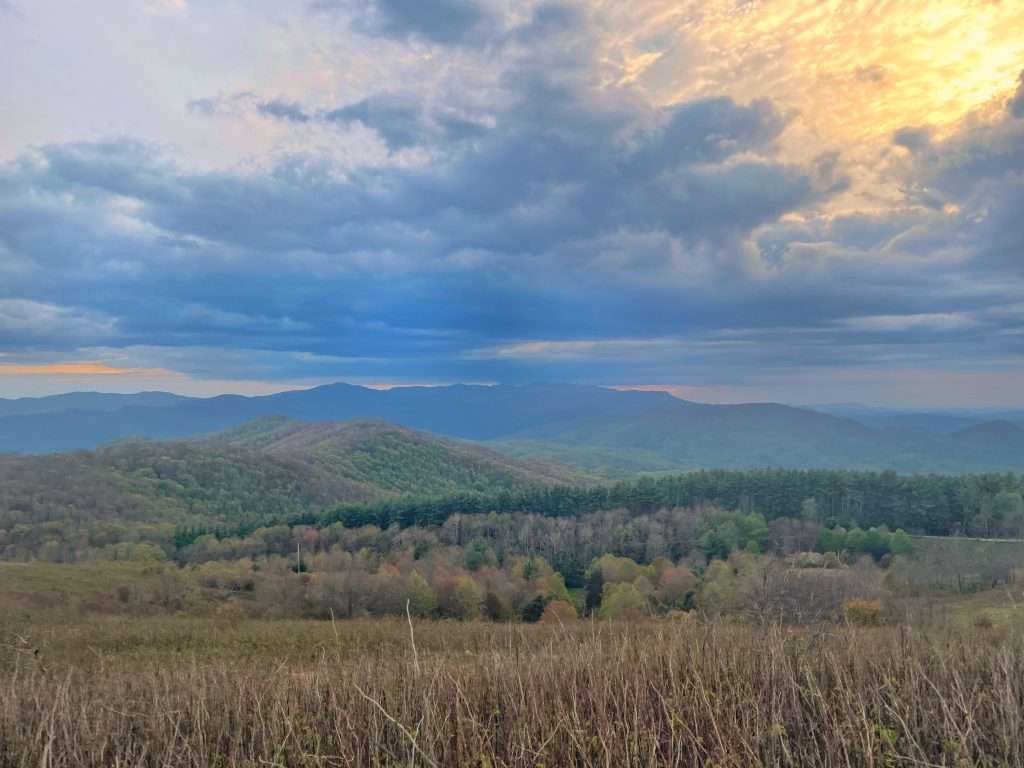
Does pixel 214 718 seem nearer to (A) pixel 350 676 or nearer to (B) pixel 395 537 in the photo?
(A) pixel 350 676

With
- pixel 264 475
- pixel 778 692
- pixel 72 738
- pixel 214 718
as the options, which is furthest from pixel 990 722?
pixel 264 475

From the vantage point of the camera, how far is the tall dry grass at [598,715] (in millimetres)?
5680

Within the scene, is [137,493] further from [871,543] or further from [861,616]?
[861,616]

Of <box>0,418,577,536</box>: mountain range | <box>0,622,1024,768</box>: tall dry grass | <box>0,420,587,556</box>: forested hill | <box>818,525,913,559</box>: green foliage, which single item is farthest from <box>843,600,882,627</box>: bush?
<box>0,420,587,556</box>: forested hill

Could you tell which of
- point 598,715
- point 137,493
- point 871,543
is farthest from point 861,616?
point 137,493

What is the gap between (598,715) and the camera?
Result: 6578 mm

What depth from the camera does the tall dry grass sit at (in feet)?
18.6

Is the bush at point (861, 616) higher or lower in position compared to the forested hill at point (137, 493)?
higher

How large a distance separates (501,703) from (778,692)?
284 cm

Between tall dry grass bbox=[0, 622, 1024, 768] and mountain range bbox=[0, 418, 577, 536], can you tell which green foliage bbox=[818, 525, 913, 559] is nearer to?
mountain range bbox=[0, 418, 577, 536]

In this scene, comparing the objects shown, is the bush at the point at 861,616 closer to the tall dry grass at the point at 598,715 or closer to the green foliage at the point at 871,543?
the tall dry grass at the point at 598,715

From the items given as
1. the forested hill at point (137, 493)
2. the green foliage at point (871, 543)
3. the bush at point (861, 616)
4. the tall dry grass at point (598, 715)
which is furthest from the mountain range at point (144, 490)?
the tall dry grass at point (598, 715)

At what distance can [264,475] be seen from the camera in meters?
185

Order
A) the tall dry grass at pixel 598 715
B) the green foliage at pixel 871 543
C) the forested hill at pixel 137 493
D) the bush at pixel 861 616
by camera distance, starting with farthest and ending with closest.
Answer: the forested hill at pixel 137 493 → the green foliage at pixel 871 543 → the bush at pixel 861 616 → the tall dry grass at pixel 598 715
